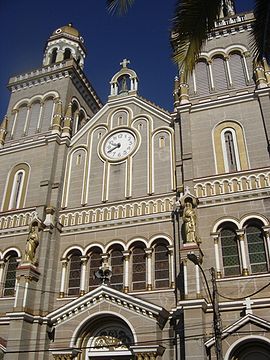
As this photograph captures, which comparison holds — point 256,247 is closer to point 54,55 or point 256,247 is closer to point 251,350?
point 251,350

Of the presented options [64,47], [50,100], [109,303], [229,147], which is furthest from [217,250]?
[64,47]

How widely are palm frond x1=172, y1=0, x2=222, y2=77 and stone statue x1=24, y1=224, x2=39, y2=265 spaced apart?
14.0 metres

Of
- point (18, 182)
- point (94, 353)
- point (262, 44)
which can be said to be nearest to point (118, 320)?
point (94, 353)

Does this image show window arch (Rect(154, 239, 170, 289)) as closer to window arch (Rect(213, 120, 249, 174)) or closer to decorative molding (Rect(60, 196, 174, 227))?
decorative molding (Rect(60, 196, 174, 227))

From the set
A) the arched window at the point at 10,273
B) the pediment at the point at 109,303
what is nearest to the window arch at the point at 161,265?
the pediment at the point at 109,303

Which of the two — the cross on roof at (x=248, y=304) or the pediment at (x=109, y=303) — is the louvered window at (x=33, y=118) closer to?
the pediment at (x=109, y=303)

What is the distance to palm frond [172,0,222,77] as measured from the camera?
9.09m

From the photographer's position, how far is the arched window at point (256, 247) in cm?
1742

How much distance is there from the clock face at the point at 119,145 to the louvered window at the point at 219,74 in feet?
19.7

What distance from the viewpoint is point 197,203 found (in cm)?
1941

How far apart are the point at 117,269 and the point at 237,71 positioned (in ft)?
45.6

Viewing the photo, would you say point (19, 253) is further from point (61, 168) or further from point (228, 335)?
point (228, 335)

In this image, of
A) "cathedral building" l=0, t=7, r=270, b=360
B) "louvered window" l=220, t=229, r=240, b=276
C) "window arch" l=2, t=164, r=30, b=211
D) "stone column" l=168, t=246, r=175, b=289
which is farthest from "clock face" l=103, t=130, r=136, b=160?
"louvered window" l=220, t=229, r=240, b=276

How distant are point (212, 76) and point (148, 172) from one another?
304 inches
